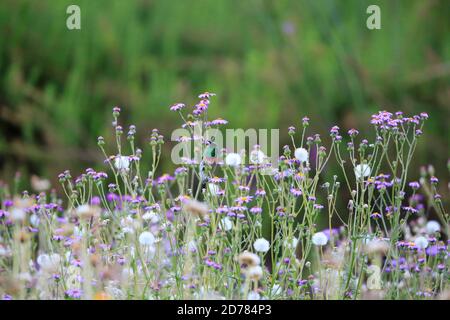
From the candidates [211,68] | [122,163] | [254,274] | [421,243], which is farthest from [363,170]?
[211,68]

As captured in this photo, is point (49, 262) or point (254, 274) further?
point (49, 262)

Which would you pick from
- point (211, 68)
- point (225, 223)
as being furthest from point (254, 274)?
point (211, 68)

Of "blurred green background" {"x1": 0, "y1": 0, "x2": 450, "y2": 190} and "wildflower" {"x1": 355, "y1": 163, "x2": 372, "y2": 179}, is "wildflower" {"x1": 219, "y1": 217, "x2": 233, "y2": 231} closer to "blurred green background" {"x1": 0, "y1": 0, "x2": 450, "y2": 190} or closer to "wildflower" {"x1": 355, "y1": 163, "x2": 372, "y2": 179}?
"wildflower" {"x1": 355, "y1": 163, "x2": 372, "y2": 179}

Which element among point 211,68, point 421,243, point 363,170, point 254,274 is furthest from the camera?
point 211,68

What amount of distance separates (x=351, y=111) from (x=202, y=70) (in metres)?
0.81

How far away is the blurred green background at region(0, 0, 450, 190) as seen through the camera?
12.5 feet

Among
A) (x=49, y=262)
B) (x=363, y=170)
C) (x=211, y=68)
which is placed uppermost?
(x=211, y=68)

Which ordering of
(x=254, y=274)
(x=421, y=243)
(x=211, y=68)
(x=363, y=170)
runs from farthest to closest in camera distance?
(x=211, y=68), (x=421, y=243), (x=363, y=170), (x=254, y=274)

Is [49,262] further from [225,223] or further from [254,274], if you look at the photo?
[254,274]

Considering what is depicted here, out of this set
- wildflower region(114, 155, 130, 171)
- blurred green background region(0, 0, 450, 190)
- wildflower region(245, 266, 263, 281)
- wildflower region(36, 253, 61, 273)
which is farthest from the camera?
blurred green background region(0, 0, 450, 190)

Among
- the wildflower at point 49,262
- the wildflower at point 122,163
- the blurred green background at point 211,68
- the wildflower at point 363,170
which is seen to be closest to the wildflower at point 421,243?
the wildflower at point 363,170

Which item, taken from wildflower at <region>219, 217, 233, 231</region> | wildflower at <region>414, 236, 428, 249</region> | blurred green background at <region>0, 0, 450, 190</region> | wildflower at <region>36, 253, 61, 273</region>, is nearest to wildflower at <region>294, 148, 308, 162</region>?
wildflower at <region>219, 217, 233, 231</region>

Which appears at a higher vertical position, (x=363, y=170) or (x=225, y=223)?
(x=363, y=170)

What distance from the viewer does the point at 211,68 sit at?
Answer: 4023 mm
